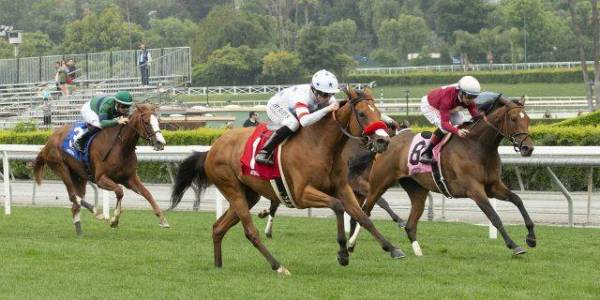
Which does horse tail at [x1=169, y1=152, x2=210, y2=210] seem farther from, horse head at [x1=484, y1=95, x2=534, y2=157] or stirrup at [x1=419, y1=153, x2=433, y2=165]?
horse head at [x1=484, y1=95, x2=534, y2=157]

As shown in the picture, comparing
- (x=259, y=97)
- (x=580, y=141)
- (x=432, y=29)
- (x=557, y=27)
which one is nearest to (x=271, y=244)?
(x=580, y=141)

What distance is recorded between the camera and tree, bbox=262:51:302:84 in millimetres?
68562

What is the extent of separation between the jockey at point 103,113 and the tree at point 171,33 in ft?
247

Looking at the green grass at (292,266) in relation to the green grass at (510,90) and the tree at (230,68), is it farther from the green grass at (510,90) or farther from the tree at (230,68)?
the tree at (230,68)

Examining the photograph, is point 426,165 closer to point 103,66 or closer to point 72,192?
point 72,192

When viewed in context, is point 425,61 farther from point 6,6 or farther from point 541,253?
point 541,253

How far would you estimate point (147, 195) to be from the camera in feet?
41.0

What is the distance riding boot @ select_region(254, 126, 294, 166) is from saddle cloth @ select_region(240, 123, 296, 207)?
0.11 ft

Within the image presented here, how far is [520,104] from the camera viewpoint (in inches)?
407

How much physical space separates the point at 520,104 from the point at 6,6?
107 metres

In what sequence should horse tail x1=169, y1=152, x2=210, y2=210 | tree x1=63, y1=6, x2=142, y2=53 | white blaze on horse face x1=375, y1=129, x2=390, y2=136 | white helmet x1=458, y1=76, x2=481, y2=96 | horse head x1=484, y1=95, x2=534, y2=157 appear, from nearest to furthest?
1. white blaze on horse face x1=375, y1=129, x2=390, y2=136
2. horse head x1=484, y1=95, x2=534, y2=157
3. white helmet x1=458, y1=76, x2=481, y2=96
4. horse tail x1=169, y1=152, x2=210, y2=210
5. tree x1=63, y1=6, x2=142, y2=53

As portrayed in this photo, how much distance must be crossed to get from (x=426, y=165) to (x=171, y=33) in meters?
84.7

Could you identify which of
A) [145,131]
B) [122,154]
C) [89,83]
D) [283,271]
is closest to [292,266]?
[283,271]

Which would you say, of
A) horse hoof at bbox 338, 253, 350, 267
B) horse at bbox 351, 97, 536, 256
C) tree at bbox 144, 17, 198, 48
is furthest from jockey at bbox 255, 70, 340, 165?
tree at bbox 144, 17, 198, 48
